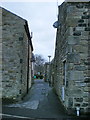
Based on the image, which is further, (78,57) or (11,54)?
(11,54)

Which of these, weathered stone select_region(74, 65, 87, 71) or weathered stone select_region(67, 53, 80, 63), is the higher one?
weathered stone select_region(67, 53, 80, 63)

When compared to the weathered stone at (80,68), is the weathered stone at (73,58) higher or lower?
higher

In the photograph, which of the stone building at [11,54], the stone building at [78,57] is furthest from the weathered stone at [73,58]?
the stone building at [11,54]

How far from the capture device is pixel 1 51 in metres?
10.3

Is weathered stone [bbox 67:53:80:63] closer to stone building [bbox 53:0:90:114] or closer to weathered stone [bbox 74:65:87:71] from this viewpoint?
stone building [bbox 53:0:90:114]

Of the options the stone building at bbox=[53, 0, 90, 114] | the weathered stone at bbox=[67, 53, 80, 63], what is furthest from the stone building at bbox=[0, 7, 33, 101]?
the weathered stone at bbox=[67, 53, 80, 63]

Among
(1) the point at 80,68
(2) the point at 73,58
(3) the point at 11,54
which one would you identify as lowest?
(1) the point at 80,68

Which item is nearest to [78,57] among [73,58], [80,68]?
[73,58]

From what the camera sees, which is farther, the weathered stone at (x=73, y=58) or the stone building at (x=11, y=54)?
the stone building at (x=11, y=54)

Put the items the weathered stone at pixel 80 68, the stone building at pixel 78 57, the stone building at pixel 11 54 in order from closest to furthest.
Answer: the stone building at pixel 78 57 → the weathered stone at pixel 80 68 → the stone building at pixel 11 54

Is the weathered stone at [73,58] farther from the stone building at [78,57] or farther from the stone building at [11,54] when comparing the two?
the stone building at [11,54]

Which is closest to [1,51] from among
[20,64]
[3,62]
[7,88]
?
[3,62]

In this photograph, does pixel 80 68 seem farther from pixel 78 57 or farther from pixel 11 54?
pixel 11 54

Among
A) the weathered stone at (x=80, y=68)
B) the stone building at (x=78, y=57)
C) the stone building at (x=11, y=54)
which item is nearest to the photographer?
the stone building at (x=78, y=57)
